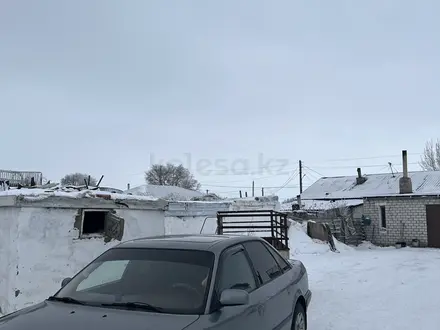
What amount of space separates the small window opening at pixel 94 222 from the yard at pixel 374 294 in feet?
12.3

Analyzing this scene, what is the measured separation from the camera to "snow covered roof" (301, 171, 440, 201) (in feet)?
83.1

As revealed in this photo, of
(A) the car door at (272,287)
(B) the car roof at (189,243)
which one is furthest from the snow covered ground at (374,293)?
(B) the car roof at (189,243)

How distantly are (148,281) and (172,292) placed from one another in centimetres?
27

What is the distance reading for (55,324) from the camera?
2.99 meters

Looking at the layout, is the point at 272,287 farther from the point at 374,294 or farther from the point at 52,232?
the point at 374,294

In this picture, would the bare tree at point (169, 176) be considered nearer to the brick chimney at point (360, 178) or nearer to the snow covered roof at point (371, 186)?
the snow covered roof at point (371, 186)

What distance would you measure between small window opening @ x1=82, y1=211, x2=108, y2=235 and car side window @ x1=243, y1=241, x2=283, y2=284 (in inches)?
133

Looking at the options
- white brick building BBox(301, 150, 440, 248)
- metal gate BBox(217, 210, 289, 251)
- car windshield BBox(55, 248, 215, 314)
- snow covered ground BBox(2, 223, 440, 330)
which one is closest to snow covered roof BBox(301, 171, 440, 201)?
white brick building BBox(301, 150, 440, 248)

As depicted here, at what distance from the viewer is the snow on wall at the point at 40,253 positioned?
614 cm

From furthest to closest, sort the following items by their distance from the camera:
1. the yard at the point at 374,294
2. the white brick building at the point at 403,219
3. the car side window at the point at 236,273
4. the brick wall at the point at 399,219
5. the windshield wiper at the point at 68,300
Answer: the brick wall at the point at 399,219 → the white brick building at the point at 403,219 → the yard at the point at 374,294 → the car side window at the point at 236,273 → the windshield wiper at the point at 68,300

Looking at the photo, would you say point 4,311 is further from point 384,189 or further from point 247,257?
point 384,189

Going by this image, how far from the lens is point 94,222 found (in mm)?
7414

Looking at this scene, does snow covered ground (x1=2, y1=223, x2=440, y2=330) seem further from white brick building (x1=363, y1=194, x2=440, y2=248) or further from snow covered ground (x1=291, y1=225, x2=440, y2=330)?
white brick building (x1=363, y1=194, x2=440, y2=248)

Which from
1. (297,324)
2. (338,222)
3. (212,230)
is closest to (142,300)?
(297,324)
